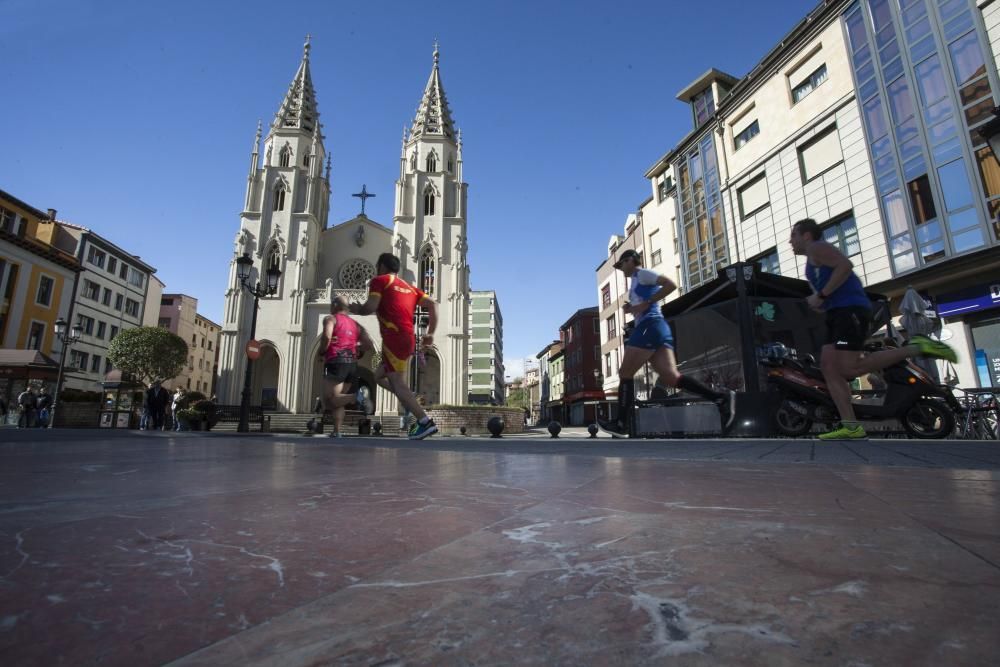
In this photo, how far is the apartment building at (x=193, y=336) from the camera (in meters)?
55.8

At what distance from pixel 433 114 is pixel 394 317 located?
36526mm

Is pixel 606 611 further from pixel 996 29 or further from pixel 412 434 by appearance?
pixel 996 29

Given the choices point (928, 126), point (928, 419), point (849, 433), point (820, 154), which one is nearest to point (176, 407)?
point (849, 433)

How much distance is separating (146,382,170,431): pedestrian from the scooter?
1735 cm

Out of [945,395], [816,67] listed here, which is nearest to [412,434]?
[945,395]

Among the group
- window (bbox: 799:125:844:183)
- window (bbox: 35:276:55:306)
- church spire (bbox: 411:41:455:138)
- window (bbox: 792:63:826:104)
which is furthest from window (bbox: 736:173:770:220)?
window (bbox: 35:276:55:306)

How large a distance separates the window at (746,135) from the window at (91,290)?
46.3 metres

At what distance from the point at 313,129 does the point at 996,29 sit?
37400 mm

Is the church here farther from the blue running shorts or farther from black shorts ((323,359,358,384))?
the blue running shorts

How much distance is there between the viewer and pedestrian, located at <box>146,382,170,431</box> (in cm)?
1600

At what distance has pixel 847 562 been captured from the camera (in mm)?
693

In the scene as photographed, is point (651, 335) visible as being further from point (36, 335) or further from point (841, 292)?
point (36, 335)

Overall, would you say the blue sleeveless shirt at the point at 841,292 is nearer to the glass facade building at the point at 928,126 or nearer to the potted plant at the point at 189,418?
the glass facade building at the point at 928,126

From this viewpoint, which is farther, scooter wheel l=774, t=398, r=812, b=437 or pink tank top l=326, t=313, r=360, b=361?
pink tank top l=326, t=313, r=360, b=361
